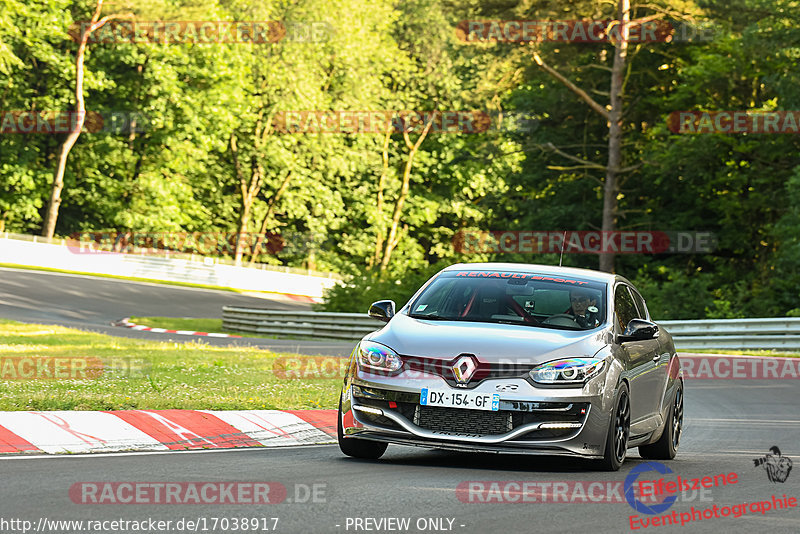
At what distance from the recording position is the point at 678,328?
1147 inches

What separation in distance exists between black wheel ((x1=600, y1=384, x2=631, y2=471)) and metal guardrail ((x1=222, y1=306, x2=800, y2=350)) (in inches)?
694

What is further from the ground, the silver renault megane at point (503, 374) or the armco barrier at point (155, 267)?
the silver renault megane at point (503, 374)

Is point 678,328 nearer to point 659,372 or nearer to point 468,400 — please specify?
point 659,372

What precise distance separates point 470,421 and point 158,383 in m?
6.21

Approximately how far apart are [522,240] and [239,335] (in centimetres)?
1474

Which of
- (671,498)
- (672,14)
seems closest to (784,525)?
(671,498)

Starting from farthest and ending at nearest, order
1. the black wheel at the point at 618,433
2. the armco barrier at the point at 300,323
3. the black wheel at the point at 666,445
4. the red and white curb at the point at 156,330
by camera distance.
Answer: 1. the armco barrier at the point at 300,323
2. the red and white curb at the point at 156,330
3. the black wheel at the point at 666,445
4. the black wheel at the point at 618,433

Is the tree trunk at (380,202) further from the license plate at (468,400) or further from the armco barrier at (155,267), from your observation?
the license plate at (468,400)

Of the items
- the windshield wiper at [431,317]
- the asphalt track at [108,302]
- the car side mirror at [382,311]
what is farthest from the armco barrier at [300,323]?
the windshield wiper at [431,317]

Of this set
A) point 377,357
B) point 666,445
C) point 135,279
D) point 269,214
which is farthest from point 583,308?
point 269,214

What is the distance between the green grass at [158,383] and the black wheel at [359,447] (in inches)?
102

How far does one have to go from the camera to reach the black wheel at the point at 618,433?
920cm

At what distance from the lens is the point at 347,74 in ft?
230

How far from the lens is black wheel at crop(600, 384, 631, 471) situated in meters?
9.20
